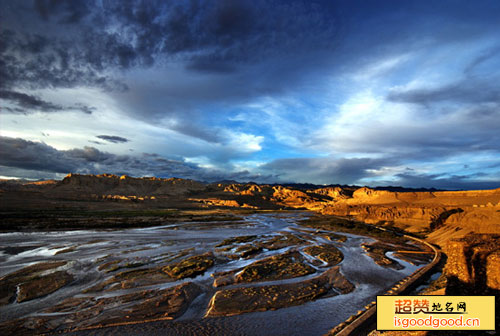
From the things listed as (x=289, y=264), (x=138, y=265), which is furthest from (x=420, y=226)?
(x=138, y=265)

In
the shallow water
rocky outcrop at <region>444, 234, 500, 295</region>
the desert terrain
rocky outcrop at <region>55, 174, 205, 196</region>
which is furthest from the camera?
rocky outcrop at <region>55, 174, 205, 196</region>

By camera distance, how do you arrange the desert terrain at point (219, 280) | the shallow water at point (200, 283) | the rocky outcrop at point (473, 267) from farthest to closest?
the rocky outcrop at point (473, 267) → the desert terrain at point (219, 280) → the shallow water at point (200, 283)

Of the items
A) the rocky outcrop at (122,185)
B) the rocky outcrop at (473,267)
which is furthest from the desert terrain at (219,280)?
the rocky outcrop at (122,185)

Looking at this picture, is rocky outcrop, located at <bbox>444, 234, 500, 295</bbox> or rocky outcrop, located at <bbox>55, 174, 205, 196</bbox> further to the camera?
rocky outcrop, located at <bbox>55, 174, 205, 196</bbox>

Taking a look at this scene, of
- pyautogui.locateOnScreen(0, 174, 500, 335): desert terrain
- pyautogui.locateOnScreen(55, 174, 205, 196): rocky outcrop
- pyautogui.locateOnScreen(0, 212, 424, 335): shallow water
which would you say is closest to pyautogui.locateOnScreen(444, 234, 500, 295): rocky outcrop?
pyautogui.locateOnScreen(0, 174, 500, 335): desert terrain

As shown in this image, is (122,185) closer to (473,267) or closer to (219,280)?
(219,280)

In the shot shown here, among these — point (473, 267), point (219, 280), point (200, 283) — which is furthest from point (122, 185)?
point (473, 267)

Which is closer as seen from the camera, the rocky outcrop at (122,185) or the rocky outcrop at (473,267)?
the rocky outcrop at (473,267)

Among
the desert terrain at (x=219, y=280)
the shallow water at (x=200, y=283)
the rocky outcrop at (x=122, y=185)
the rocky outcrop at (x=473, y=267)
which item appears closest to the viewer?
the shallow water at (x=200, y=283)

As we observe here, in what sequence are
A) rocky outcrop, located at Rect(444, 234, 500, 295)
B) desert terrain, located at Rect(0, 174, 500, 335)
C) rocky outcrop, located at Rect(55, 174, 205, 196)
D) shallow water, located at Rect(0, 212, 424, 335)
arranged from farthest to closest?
1. rocky outcrop, located at Rect(55, 174, 205, 196)
2. rocky outcrop, located at Rect(444, 234, 500, 295)
3. desert terrain, located at Rect(0, 174, 500, 335)
4. shallow water, located at Rect(0, 212, 424, 335)

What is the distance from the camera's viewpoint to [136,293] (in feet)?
42.5

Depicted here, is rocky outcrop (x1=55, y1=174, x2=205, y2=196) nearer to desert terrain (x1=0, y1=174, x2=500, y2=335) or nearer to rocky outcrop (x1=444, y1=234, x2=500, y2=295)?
desert terrain (x1=0, y1=174, x2=500, y2=335)

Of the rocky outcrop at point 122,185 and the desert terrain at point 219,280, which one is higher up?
the rocky outcrop at point 122,185

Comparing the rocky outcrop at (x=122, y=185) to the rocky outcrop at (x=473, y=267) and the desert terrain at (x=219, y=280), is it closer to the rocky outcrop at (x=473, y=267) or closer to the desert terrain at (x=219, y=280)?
the desert terrain at (x=219, y=280)
